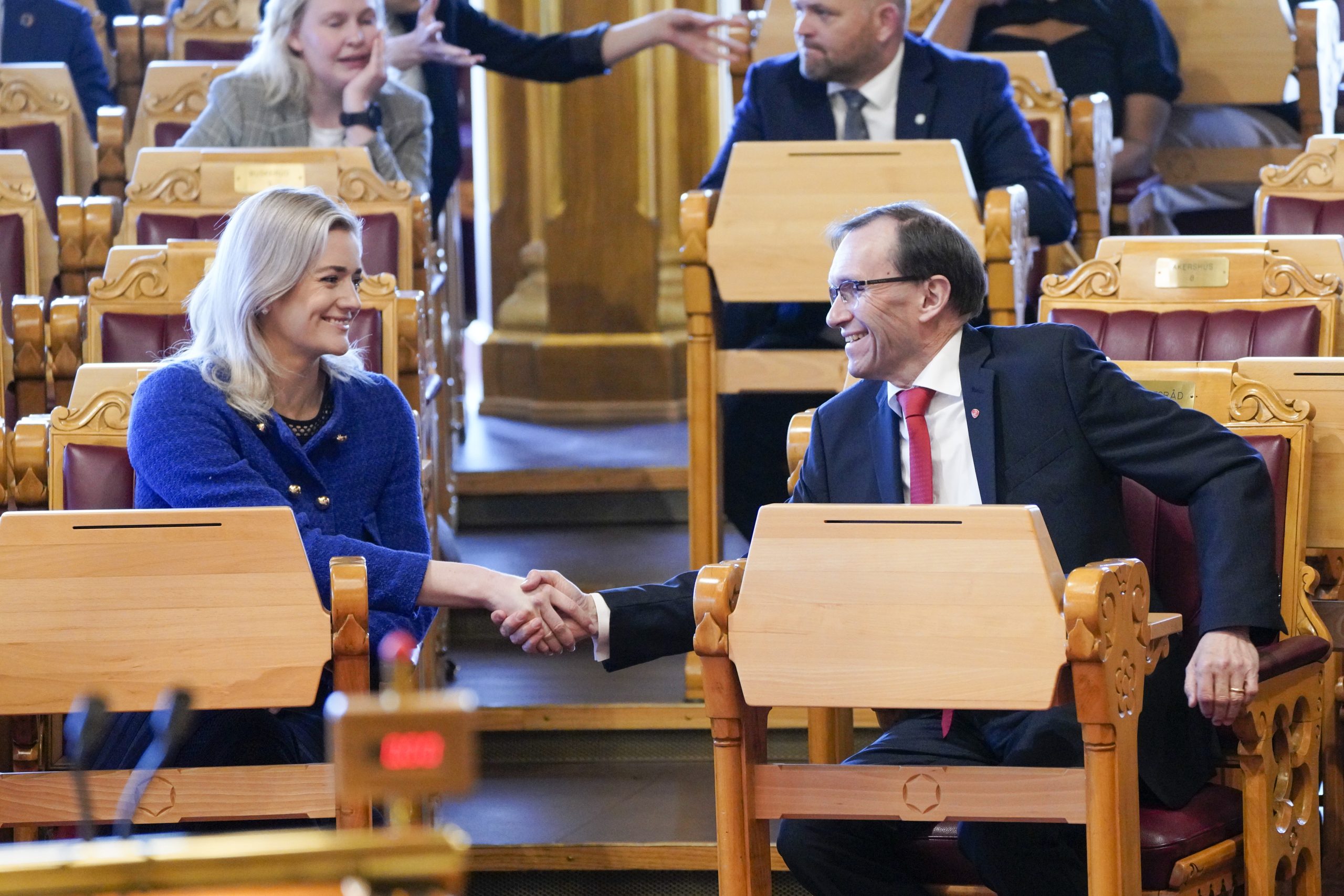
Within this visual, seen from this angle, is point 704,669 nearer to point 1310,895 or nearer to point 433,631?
point 1310,895

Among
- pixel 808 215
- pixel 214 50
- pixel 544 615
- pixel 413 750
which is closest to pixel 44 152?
pixel 214 50

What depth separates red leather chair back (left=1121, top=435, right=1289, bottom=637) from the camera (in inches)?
93.8

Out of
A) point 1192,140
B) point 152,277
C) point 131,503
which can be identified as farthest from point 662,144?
point 131,503

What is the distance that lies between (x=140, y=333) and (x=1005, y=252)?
4.72ft

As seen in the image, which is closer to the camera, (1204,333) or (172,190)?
(1204,333)

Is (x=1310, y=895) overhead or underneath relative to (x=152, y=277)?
underneath

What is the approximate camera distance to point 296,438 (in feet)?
8.20

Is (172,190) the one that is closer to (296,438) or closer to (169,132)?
(169,132)

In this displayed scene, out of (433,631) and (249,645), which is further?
(433,631)

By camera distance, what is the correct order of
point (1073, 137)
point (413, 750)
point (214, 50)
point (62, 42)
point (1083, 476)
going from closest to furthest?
point (413, 750), point (1083, 476), point (1073, 137), point (62, 42), point (214, 50)

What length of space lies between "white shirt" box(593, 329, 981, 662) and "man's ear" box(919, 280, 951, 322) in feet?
0.15

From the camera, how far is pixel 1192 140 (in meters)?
5.23

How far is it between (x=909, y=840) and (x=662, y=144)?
3.38 m

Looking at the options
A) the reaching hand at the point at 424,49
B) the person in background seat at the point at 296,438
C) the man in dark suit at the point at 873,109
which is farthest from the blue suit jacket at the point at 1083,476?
the reaching hand at the point at 424,49
